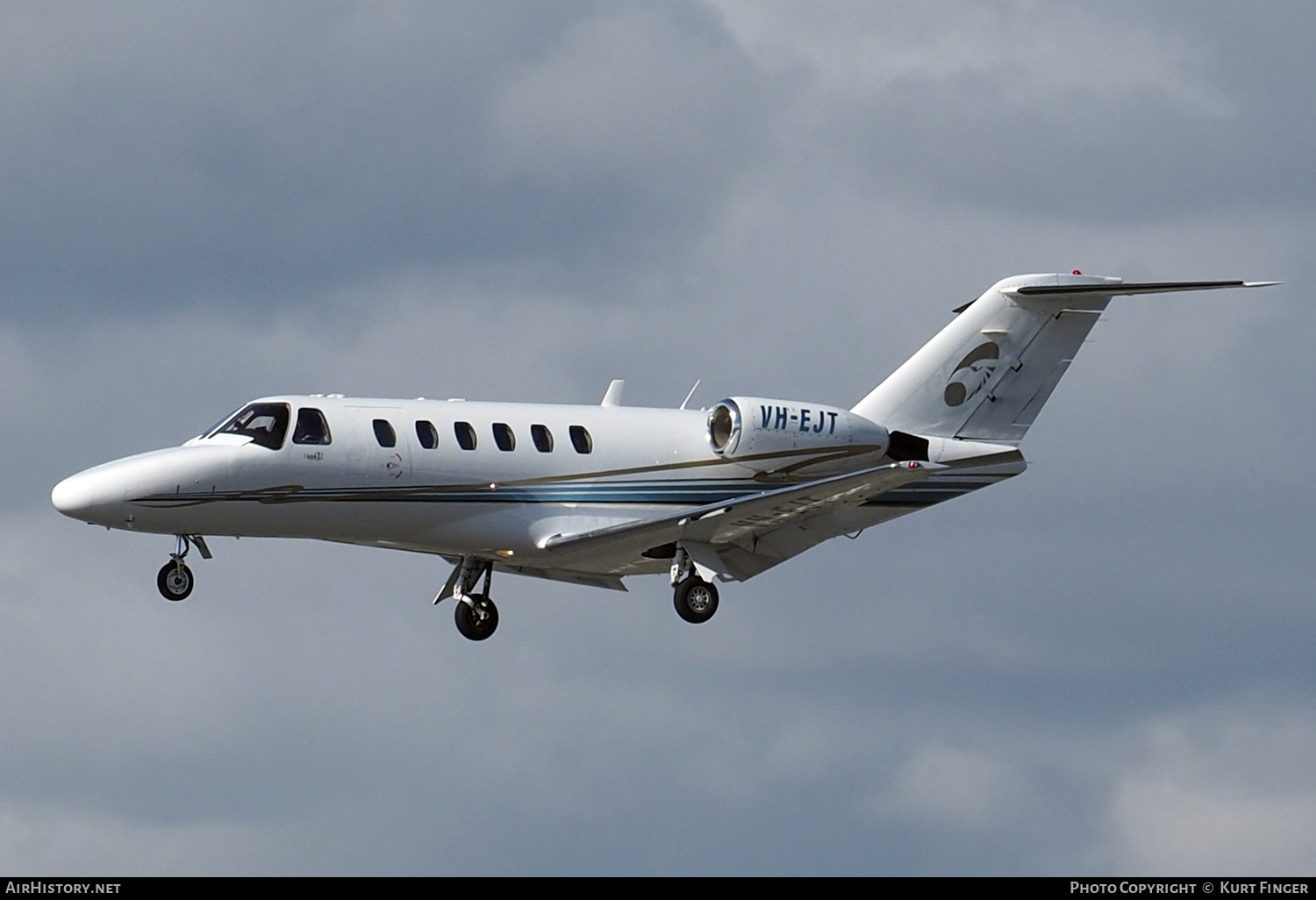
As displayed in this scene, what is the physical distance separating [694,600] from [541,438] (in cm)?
325

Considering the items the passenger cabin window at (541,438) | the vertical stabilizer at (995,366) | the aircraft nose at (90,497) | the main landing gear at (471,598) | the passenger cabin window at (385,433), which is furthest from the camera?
the vertical stabilizer at (995,366)

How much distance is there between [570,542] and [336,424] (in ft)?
12.1

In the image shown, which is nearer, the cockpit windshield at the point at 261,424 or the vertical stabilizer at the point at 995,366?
the cockpit windshield at the point at 261,424

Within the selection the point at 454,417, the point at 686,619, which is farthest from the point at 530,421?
the point at 686,619

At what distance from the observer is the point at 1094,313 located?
34.8m

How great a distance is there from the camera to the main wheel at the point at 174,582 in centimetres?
2967

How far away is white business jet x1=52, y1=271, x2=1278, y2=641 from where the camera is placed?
2988cm

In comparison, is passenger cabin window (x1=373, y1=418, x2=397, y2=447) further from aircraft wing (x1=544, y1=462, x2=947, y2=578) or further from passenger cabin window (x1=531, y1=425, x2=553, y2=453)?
aircraft wing (x1=544, y1=462, x2=947, y2=578)

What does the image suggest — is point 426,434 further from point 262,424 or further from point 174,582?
point 174,582

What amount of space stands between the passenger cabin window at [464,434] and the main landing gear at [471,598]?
3032 mm

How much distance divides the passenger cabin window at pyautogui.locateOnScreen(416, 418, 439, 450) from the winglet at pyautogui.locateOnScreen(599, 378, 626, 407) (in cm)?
336

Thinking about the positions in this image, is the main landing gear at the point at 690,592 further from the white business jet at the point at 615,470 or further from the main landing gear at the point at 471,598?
the main landing gear at the point at 471,598

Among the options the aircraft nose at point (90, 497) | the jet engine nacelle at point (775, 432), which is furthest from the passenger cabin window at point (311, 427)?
the jet engine nacelle at point (775, 432)
